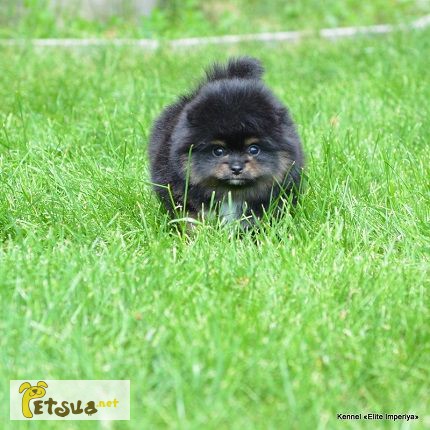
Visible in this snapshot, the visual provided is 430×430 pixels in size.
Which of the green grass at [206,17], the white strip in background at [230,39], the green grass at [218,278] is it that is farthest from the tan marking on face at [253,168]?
the green grass at [206,17]

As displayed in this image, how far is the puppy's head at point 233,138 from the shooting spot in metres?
4.69

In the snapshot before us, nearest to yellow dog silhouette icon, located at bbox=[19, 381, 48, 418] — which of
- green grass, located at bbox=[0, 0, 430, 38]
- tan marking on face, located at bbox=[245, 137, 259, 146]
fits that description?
A: tan marking on face, located at bbox=[245, 137, 259, 146]

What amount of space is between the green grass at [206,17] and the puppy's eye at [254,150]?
182 inches

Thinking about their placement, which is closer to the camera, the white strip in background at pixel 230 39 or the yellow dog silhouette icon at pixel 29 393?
the yellow dog silhouette icon at pixel 29 393

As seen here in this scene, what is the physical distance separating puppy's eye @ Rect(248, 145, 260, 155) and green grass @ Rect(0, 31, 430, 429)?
40 centimetres

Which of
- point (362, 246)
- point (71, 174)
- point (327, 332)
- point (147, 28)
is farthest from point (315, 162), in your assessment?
point (147, 28)

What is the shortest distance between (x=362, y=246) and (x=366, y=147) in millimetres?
1417

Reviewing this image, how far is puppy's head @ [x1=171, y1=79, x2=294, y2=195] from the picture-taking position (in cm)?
469

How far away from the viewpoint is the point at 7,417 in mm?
3104

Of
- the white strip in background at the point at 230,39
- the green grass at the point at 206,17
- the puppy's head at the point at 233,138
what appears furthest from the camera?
the green grass at the point at 206,17

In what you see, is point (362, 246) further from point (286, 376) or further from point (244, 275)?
point (286, 376)

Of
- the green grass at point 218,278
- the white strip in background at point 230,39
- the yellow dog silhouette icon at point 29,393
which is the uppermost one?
the white strip in background at point 230,39

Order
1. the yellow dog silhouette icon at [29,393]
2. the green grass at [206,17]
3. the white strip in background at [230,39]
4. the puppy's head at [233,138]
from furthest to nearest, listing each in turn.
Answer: the green grass at [206,17]
the white strip in background at [230,39]
the puppy's head at [233,138]
the yellow dog silhouette icon at [29,393]

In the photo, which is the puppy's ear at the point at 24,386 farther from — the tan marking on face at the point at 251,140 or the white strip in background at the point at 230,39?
the white strip in background at the point at 230,39
